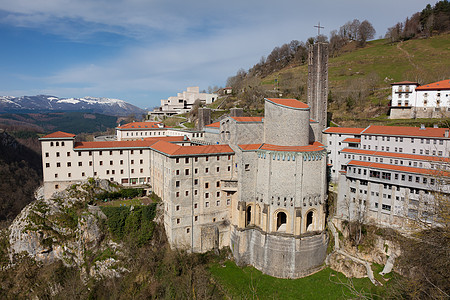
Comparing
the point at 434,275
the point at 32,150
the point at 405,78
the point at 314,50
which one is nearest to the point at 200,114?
the point at 314,50

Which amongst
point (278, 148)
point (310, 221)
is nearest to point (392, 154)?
point (310, 221)

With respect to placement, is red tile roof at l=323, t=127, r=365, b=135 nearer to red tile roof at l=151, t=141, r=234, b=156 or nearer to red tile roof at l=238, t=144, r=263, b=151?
red tile roof at l=238, t=144, r=263, b=151

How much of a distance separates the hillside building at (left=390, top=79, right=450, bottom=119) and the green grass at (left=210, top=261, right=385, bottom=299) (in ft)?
125

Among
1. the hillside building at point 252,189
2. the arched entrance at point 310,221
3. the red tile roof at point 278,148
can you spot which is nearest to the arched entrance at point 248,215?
the hillside building at point 252,189

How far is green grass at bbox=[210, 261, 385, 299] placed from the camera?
36062mm

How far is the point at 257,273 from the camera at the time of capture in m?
41.5

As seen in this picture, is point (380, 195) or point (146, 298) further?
point (380, 195)

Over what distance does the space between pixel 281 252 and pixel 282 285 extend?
431 centimetres

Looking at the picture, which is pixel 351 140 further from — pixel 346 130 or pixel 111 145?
pixel 111 145

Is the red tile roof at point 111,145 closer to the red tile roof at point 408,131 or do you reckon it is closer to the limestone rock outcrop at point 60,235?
the limestone rock outcrop at point 60,235

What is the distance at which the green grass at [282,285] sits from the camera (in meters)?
36.1

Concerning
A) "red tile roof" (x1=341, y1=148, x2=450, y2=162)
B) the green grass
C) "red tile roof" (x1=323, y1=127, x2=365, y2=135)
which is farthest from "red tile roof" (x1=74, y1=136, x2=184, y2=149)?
"red tile roof" (x1=341, y1=148, x2=450, y2=162)

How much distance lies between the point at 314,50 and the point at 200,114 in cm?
2991

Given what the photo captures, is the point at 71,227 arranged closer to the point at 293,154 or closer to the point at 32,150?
the point at 293,154
